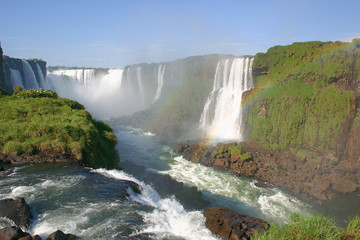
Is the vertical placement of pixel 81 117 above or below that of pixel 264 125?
above

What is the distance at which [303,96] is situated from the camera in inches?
960

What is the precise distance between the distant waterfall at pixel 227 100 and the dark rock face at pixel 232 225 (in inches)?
832

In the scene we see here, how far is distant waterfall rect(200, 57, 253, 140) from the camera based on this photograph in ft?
99.2

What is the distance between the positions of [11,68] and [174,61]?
24627 millimetres

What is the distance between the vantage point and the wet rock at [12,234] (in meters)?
5.90

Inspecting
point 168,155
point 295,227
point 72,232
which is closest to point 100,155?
point 72,232

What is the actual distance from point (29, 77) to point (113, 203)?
3733 cm

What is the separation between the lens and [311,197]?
53.7 ft

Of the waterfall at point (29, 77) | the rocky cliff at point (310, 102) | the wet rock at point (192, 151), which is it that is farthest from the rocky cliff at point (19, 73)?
the rocky cliff at point (310, 102)

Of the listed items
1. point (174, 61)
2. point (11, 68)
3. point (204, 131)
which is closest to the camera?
point (204, 131)

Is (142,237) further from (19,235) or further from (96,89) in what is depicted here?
(96,89)

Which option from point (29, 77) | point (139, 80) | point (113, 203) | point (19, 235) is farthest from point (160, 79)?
point (19, 235)

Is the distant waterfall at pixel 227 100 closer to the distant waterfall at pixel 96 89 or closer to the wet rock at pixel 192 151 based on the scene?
the wet rock at pixel 192 151

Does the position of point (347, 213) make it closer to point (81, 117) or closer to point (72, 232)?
point (72, 232)
